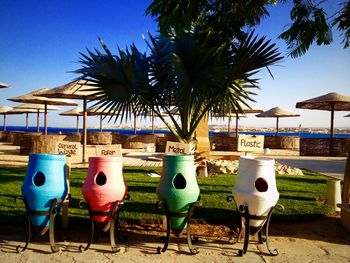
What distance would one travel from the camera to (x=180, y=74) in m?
4.52

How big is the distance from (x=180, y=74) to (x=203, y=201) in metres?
1.99

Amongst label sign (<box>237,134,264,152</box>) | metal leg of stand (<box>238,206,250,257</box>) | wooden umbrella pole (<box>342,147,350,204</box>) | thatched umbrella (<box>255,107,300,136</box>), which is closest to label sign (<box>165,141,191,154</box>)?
metal leg of stand (<box>238,206,250,257</box>)

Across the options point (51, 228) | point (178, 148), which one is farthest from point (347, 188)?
point (51, 228)

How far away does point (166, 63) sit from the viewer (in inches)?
199

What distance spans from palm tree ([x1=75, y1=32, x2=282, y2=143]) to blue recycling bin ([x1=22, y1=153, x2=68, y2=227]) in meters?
1.90

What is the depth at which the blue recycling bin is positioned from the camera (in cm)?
299

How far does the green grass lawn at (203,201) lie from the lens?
157 inches

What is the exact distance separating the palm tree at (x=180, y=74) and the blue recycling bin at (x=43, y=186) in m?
1.90

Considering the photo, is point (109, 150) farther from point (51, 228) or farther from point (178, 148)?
point (51, 228)

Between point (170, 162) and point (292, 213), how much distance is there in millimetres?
2175

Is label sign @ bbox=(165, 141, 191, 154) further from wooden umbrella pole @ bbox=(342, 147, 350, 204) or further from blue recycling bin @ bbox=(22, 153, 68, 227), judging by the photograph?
wooden umbrella pole @ bbox=(342, 147, 350, 204)

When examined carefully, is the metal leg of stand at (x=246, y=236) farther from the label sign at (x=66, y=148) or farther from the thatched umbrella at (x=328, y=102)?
the thatched umbrella at (x=328, y=102)

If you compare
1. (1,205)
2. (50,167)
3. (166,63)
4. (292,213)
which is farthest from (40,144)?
(292,213)

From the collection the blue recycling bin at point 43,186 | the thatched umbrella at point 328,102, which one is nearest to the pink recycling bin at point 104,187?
the blue recycling bin at point 43,186
